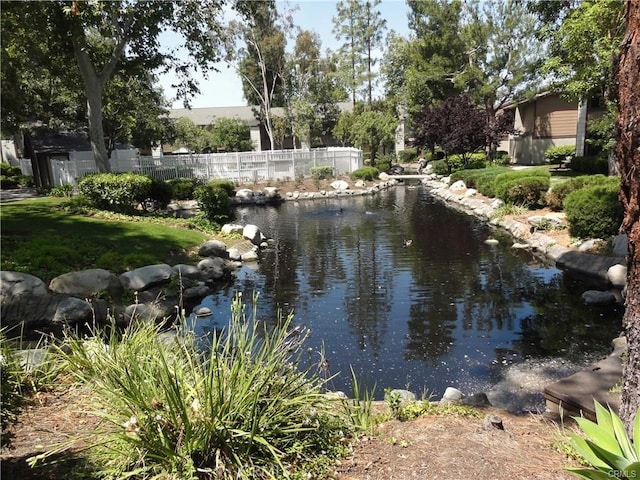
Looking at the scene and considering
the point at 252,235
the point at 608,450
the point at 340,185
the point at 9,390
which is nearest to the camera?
the point at 608,450

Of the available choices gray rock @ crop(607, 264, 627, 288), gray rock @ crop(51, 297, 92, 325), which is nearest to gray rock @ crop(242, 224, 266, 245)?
gray rock @ crop(51, 297, 92, 325)

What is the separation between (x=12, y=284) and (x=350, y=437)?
6140 mm

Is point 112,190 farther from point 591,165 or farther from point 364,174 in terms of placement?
point 591,165

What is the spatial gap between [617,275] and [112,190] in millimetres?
13592

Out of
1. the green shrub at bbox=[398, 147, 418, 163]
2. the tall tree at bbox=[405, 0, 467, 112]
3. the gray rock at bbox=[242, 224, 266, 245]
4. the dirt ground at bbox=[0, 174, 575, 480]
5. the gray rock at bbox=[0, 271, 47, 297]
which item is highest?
the tall tree at bbox=[405, 0, 467, 112]

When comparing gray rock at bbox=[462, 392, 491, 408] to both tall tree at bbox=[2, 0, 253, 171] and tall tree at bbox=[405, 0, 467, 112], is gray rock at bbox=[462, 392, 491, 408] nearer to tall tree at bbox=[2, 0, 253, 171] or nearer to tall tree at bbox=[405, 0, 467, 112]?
tall tree at bbox=[2, 0, 253, 171]

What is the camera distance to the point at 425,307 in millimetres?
7664

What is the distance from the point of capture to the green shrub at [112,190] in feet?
46.1

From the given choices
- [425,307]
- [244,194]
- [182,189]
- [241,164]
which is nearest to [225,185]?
[182,189]

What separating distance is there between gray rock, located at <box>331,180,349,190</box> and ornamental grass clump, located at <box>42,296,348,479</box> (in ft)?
76.5

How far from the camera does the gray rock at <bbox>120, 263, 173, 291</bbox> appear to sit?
812 centimetres

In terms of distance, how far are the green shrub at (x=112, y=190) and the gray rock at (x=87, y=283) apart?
6835 millimetres

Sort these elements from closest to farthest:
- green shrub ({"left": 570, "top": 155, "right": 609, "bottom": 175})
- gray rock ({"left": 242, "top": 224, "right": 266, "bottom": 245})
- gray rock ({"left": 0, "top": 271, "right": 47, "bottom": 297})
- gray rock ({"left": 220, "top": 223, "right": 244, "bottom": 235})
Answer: gray rock ({"left": 0, "top": 271, "right": 47, "bottom": 297})
gray rock ({"left": 242, "top": 224, "right": 266, "bottom": 245})
gray rock ({"left": 220, "top": 223, "right": 244, "bottom": 235})
green shrub ({"left": 570, "top": 155, "right": 609, "bottom": 175})

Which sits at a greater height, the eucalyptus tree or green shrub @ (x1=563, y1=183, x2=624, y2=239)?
the eucalyptus tree
